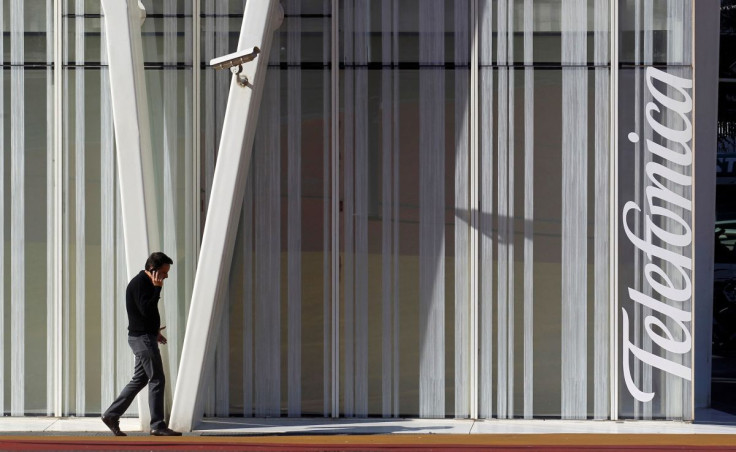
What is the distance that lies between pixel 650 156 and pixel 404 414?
3.73m

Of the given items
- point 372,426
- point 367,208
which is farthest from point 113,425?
point 367,208

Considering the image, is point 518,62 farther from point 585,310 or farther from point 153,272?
point 153,272

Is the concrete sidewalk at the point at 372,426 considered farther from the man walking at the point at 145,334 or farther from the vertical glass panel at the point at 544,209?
the man walking at the point at 145,334

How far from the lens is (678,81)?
1208 centimetres

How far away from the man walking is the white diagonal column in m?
0.42

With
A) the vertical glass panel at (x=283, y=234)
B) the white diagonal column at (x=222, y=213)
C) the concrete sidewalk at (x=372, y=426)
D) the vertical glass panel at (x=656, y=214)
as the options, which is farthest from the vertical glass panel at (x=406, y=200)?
the vertical glass panel at (x=656, y=214)

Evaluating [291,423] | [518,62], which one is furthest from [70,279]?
[518,62]

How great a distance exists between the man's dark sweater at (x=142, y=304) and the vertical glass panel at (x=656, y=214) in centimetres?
475

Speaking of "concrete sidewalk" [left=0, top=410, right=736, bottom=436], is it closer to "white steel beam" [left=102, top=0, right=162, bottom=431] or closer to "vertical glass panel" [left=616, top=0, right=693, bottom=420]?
"vertical glass panel" [left=616, top=0, right=693, bottom=420]

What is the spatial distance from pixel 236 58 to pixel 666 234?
4724 mm

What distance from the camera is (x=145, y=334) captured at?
37.0ft

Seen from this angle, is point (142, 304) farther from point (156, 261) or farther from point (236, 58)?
point (236, 58)

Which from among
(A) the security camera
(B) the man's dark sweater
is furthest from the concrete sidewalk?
(A) the security camera

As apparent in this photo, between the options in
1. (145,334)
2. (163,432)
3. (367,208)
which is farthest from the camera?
(367,208)
